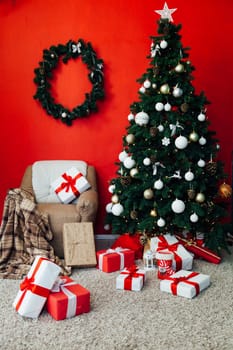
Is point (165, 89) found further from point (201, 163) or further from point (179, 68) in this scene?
point (201, 163)

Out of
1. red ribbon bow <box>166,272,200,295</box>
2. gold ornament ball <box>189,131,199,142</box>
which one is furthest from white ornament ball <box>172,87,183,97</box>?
red ribbon bow <box>166,272,200,295</box>

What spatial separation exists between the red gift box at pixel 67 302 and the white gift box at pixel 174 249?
965 mm

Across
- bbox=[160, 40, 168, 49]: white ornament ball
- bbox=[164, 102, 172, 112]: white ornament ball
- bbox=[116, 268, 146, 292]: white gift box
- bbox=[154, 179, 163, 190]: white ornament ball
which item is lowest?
bbox=[116, 268, 146, 292]: white gift box

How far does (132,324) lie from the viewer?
2.29 m

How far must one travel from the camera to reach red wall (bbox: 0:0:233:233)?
402 cm

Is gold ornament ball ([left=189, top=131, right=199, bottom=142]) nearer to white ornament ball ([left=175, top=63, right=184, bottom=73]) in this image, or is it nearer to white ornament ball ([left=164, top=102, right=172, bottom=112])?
white ornament ball ([left=164, top=102, right=172, bottom=112])

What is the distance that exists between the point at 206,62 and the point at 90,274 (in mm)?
2446

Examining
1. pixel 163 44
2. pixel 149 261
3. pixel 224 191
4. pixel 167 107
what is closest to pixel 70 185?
pixel 149 261

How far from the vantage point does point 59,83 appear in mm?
4172

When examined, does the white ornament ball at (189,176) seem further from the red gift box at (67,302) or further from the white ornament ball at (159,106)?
the red gift box at (67,302)

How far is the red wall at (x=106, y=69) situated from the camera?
402 cm

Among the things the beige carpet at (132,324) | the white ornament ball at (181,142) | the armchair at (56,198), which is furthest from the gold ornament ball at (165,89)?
the beige carpet at (132,324)

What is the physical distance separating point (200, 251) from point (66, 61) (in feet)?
7.72

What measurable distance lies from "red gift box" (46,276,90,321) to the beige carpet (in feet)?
0.12
